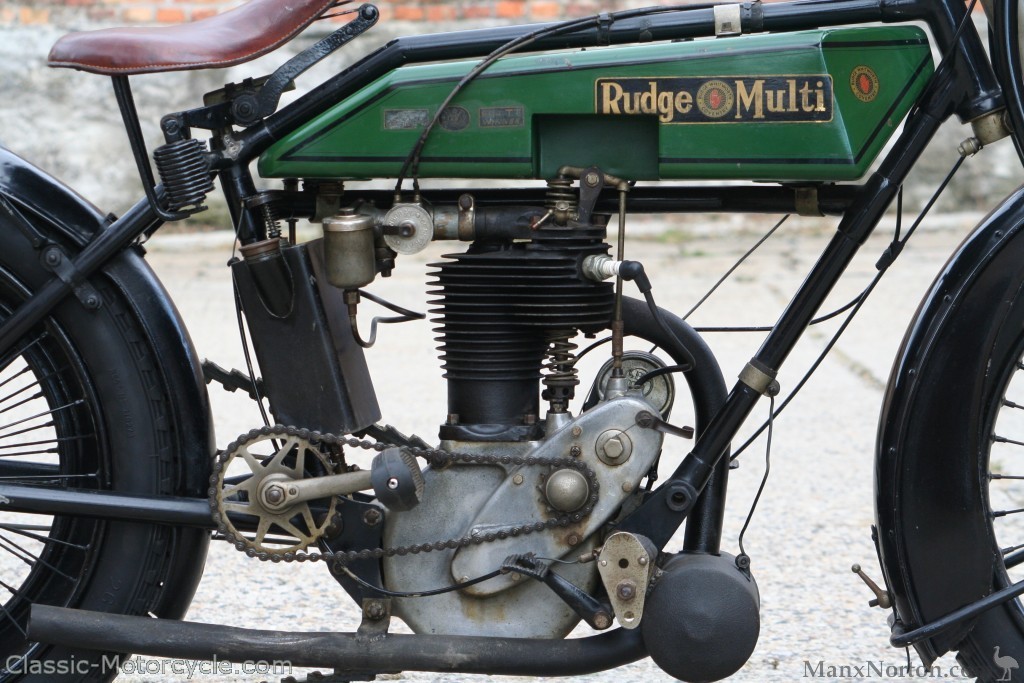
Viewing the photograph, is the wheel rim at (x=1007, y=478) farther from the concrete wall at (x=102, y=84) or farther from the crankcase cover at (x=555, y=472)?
the concrete wall at (x=102, y=84)

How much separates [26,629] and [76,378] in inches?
18.5

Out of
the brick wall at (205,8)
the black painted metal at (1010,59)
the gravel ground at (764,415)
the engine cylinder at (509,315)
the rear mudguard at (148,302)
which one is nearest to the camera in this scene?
the black painted metal at (1010,59)

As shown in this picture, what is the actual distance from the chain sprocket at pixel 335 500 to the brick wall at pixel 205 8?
19.9 ft

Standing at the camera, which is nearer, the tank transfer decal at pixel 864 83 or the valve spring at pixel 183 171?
the tank transfer decal at pixel 864 83

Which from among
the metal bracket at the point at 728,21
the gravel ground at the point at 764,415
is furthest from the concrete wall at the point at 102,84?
the metal bracket at the point at 728,21

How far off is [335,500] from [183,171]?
61 cm

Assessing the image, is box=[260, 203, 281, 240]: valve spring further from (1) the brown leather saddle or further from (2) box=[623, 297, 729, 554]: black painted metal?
(2) box=[623, 297, 729, 554]: black painted metal

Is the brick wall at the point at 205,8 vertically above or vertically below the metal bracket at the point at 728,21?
below

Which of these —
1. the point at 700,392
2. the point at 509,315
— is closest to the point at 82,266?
the point at 509,315

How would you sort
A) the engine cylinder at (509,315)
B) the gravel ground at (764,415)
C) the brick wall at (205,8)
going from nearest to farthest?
the engine cylinder at (509,315) → the gravel ground at (764,415) → the brick wall at (205,8)

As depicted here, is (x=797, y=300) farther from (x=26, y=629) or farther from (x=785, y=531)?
(x=785, y=531)

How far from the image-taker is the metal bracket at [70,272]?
2129mm

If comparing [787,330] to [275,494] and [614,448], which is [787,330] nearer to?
[614,448]

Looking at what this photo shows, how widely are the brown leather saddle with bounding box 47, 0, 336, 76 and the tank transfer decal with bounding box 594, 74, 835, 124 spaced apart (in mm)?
521
